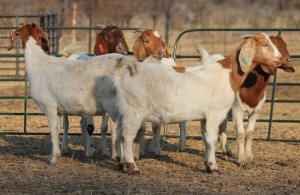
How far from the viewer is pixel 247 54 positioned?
8.58 m

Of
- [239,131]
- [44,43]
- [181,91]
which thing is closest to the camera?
[181,91]

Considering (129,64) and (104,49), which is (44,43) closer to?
(104,49)

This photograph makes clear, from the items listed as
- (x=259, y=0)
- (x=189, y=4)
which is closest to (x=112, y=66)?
(x=189, y=4)

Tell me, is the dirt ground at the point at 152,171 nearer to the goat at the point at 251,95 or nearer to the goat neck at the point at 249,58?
the goat at the point at 251,95

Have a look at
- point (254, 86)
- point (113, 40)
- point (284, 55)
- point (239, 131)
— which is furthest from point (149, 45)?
point (284, 55)

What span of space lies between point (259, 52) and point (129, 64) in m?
1.58

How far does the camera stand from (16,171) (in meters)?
8.83

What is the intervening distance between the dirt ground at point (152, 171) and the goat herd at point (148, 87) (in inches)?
9.5

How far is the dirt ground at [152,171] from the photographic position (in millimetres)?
7934

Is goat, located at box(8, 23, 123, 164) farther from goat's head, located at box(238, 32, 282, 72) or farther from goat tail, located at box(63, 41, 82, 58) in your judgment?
goat's head, located at box(238, 32, 282, 72)

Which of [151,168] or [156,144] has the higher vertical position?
[156,144]

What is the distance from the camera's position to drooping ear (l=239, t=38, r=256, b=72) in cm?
855

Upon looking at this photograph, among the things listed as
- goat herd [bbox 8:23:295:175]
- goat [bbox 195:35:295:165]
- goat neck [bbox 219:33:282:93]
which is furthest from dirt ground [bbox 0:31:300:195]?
goat neck [bbox 219:33:282:93]

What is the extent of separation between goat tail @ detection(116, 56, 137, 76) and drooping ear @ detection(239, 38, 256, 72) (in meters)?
1.26
